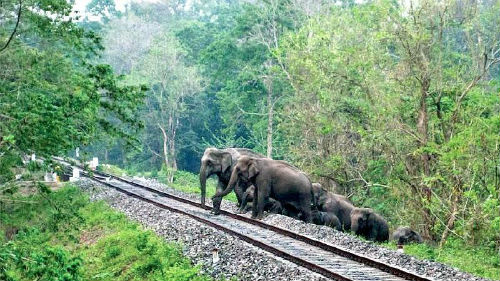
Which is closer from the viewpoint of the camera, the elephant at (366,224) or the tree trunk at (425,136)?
the elephant at (366,224)

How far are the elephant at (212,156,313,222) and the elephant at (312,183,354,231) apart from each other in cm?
77

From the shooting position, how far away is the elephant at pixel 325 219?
25344 mm

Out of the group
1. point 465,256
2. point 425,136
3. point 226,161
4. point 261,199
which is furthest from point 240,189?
point 465,256

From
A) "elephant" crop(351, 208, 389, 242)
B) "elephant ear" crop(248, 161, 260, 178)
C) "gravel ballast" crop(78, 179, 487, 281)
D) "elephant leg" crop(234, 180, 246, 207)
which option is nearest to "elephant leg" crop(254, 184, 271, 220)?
"gravel ballast" crop(78, 179, 487, 281)

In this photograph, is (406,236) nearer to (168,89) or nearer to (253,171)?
(253,171)

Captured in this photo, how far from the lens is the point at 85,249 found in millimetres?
22234

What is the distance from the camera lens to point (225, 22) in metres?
75.1

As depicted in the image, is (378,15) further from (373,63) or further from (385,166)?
(385,166)

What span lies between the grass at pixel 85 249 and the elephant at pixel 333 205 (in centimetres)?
602

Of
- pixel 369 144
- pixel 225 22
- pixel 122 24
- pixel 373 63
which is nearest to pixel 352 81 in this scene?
pixel 373 63

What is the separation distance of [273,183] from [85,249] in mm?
5837

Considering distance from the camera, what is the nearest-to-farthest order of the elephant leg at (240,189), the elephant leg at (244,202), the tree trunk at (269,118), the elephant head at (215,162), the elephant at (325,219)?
the elephant at (325,219) < the elephant leg at (244,202) < the elephant leg at (240,189) < the elephant head at (215,162) < the tree trunk at (269,118)

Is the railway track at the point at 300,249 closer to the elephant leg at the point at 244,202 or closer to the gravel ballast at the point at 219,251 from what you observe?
the gravel ballast at the point at 219,251

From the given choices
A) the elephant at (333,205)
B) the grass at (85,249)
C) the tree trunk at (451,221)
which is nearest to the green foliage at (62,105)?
the grass at (85,249)
